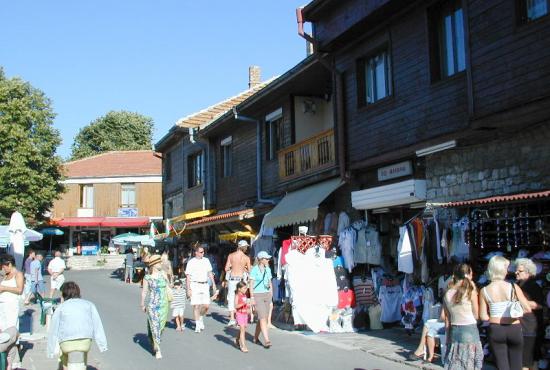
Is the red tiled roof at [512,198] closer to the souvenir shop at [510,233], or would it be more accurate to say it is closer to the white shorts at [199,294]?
the souvenir shop at [510,233]

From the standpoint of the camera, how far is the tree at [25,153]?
3456 cm

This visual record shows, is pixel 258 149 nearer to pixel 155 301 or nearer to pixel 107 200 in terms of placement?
pixel 155 301

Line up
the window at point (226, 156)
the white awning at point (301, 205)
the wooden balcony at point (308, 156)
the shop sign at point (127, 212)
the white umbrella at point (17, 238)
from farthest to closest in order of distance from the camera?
the shop sign at point (127, 212)
the window at point (226, 156)
the wooden balcony at point (308, 156)
the white awning at point (301, 205)
the white umbrella at point (17, 238)

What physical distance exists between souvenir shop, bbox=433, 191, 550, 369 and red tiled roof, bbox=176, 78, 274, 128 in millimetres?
17319

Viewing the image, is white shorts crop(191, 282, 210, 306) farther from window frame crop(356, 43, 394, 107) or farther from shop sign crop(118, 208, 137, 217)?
shop sign crop(118, 208, 137, 217)

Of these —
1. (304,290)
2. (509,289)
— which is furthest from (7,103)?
(509,289)

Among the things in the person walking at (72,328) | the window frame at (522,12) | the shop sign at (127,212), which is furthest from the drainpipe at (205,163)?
the shop sign at (127,212)

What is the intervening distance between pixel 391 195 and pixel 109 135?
2135 inches

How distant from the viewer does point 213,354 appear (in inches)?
395

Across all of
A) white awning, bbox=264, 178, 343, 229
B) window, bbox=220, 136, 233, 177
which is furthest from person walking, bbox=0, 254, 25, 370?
window, bbox=220, 136, 233, 177

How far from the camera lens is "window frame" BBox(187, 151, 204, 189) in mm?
25844

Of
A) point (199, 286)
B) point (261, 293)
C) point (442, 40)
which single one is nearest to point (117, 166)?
point (199, 286)

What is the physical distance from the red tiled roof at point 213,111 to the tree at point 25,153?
44.5 feet

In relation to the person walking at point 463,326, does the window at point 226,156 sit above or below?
above
